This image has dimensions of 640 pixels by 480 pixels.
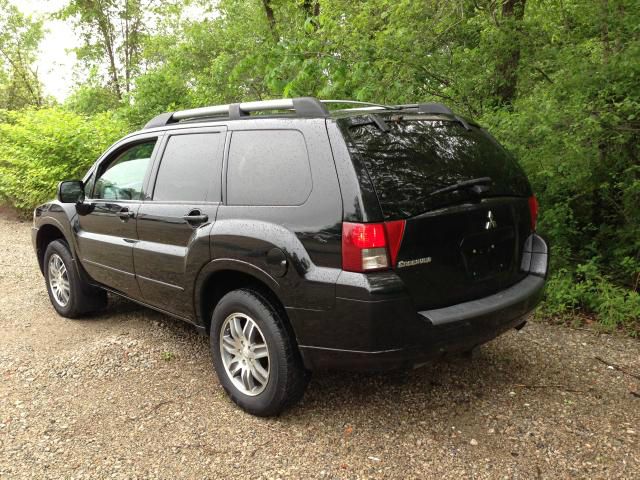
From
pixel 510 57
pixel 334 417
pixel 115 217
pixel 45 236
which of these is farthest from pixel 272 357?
pixel 510 57

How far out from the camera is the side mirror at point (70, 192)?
178 inches

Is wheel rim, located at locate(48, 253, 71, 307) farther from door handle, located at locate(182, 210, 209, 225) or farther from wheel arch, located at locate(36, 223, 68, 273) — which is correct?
door handle, located at locate(182, 210, 209, 225)

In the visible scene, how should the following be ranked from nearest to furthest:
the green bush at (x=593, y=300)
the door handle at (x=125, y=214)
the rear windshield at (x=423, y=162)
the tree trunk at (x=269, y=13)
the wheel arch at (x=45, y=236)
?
the rear windshield at (x=423, y=162) → the door handle at (x=125, y=214) → the green bush at (x=593, y=300) → the wheel arch at (x=45, y=236) → the tree trunk at (x=269, y=13)

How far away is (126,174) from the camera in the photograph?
167 inches

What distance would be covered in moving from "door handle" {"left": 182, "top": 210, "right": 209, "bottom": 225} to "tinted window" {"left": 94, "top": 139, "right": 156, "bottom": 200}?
79 cm

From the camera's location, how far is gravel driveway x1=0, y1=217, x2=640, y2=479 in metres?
2.65

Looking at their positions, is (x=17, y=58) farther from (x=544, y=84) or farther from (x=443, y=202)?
(x=443, y=202)

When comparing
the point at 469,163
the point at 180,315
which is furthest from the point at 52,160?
the point at 469,163

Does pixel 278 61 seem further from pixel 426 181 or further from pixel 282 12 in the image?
pixel 282 12

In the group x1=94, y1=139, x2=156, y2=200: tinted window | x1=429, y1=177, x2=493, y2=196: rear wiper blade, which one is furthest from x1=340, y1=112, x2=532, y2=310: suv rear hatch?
x1=94, y1=139, x2=156, y2=200: tinted window

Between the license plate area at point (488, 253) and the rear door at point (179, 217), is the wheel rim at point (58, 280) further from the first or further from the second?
the license plate area at point (488, 253)

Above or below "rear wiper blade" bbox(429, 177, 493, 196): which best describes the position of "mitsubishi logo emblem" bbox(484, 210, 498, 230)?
below

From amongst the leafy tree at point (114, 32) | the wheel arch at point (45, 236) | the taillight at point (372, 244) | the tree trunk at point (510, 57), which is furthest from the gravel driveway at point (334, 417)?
the leafy tree at point (114, 32)

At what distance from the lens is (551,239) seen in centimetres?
529
